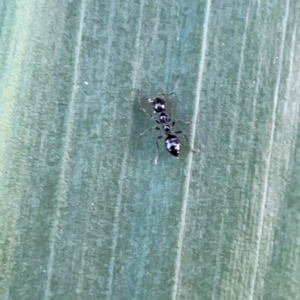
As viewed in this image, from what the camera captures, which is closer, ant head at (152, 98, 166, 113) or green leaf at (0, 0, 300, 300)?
green leaf at (0, 0, 300, 300)

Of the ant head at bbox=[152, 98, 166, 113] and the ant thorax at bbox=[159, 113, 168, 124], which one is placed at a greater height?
the ant head at bbox=[152, 98, 166, 113]

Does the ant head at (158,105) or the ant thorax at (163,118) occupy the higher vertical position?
the ant head at (158,105)

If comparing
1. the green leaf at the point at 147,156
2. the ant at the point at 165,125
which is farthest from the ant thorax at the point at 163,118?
the green leaf at the point at 147,156

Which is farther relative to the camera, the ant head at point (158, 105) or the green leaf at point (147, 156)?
the ant head at point (158, 105)

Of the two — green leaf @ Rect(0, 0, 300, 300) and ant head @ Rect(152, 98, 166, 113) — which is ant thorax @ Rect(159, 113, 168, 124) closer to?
ant head @ Rect(152, 98, 166, 113)

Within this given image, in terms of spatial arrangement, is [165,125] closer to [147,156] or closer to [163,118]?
[163,118]

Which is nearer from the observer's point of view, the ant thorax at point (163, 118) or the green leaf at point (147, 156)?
the green leaf at point (147, 156)

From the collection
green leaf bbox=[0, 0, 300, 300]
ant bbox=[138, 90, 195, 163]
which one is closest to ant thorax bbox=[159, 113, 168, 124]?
ant bbox=[138, 90, 195, 163]

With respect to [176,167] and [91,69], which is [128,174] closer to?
[176,167]

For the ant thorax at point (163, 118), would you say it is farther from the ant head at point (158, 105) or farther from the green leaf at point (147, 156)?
the green leaf at point (147, 156)
